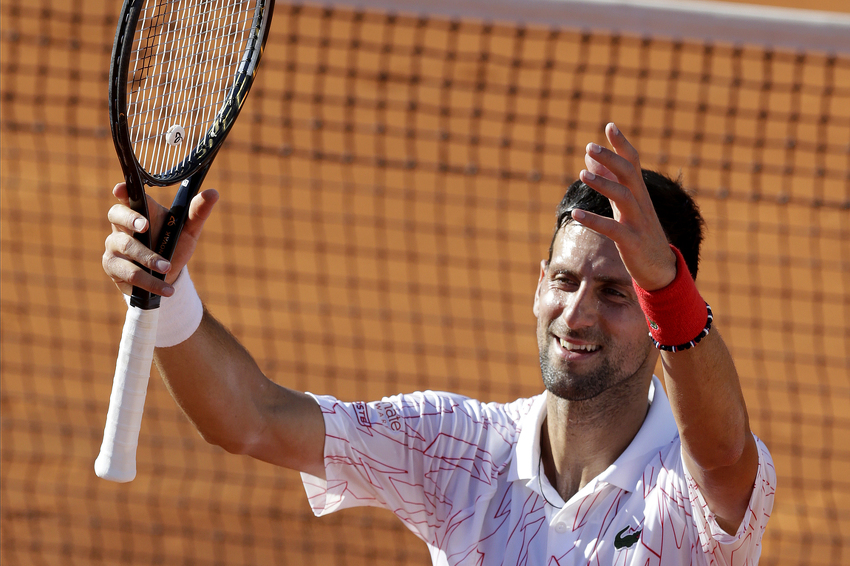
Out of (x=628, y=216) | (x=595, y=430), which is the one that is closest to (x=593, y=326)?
(x=595, y=430)

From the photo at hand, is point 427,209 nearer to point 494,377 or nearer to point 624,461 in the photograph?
point 494,377

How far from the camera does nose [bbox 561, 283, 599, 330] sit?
2.59 meters

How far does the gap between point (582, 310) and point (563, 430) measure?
404 millimetres

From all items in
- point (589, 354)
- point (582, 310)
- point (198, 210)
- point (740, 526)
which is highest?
point (198, 210)

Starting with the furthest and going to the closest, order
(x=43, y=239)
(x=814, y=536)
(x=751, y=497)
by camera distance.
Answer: (x=43, y=239) → (x=814, y=536) → (x=751, y=497)

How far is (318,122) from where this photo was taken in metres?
10.8

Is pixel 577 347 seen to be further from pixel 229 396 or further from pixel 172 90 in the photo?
pixel 172 90

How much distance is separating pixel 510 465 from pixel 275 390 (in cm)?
72

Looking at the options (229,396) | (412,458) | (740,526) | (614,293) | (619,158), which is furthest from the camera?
(412,458)

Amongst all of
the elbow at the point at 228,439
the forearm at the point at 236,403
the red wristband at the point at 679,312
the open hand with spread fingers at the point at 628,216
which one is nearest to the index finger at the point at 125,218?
the forearm at the point at 236,403

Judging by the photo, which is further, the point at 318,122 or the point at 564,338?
the point at 318,122

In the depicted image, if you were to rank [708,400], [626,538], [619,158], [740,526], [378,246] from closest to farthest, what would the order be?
[619,158] < [708,400] < [740,526] < [626,538] < [378,246]

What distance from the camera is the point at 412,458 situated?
286 centimetres

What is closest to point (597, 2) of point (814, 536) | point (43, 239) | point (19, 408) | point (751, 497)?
point (751, 497)
